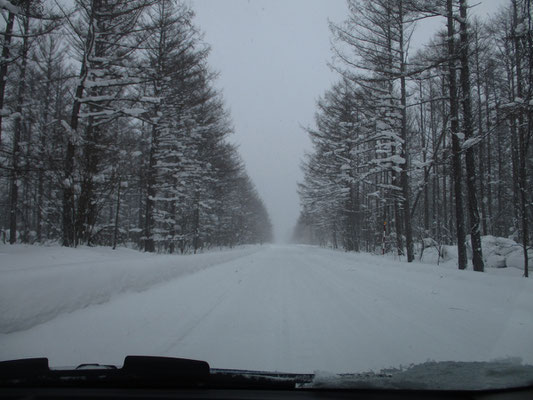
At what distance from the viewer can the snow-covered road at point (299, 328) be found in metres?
3.10

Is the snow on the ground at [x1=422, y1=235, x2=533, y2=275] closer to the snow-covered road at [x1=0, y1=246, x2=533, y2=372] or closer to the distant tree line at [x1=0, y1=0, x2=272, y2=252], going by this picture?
the snow-covered road at [x1=0, y1=246, x2=533, y2=372]

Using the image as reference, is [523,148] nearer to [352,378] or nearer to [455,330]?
[455,330]

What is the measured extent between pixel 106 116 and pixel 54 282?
8002 mm

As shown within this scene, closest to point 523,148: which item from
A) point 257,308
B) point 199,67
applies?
point 257,308

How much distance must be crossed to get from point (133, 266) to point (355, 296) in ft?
15.4

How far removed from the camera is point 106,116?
10.5 m

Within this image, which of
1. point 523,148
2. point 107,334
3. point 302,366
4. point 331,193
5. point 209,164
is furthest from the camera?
point 331,193

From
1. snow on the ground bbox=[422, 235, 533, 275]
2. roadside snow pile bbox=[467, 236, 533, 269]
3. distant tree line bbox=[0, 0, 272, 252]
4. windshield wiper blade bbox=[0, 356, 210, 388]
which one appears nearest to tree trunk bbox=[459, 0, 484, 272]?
snow on the ground bbox=[422, 235, 533, 275]

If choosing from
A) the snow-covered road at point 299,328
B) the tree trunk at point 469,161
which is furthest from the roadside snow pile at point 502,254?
the snow-covered road at point 299,328

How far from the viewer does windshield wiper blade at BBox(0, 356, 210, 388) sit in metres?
2.06

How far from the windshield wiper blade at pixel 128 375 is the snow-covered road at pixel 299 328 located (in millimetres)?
909

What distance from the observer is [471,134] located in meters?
9.61

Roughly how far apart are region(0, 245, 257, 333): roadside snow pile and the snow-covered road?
0.49 feet

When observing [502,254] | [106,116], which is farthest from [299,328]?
[502,254]
